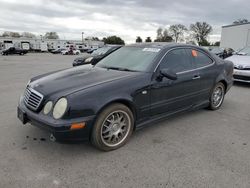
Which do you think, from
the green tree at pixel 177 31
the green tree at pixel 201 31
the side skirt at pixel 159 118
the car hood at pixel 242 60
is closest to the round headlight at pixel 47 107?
the side skirt at pixel 159 118

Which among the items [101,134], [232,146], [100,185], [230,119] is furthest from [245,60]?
[100,185]

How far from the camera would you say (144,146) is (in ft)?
10.8

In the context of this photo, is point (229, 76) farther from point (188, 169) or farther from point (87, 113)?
point (87, 113)

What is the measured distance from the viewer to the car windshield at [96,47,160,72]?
363 centimetres

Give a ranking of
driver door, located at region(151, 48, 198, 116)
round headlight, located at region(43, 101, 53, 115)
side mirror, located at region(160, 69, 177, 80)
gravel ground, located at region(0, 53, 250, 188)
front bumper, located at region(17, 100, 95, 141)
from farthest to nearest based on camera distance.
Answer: driver door, located at region(151, 48, 198, 116), side mirror, located at region(160, 69, 177, 80), round headlight, located at region(43, 101, 53, 115), front bumper, located at region(17, 100, 95, 141), gravel ground, located at region(0, 53, 250, 188)

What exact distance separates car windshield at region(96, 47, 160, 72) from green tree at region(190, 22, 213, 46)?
75.4 m

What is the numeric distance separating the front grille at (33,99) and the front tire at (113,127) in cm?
83

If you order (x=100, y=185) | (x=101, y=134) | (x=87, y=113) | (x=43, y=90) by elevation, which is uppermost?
(x=43, y=90)

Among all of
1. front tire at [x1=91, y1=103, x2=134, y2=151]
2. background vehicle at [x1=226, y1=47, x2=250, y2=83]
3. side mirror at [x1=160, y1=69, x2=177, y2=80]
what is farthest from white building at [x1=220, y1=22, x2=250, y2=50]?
front tire at [x1=91, y1=103, x2=134, y2=151]

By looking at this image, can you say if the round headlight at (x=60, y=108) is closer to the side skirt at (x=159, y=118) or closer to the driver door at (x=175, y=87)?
the side skirt at (x=159, y=118)

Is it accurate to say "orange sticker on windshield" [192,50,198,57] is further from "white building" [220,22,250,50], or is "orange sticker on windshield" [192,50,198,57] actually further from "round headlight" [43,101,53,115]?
"white building" [220,22,250,50]

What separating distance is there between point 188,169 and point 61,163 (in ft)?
5.20

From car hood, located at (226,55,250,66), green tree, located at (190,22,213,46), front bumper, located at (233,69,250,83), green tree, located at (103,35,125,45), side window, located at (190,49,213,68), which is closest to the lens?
side window, located at (190,49,213,68)

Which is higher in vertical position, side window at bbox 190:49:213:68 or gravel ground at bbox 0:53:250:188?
side window at bbox 190:49:213:68
